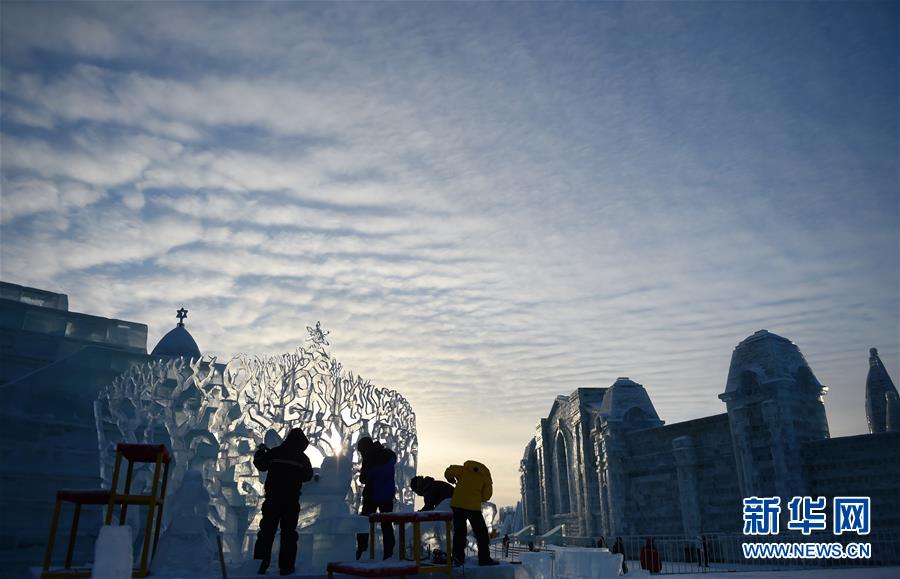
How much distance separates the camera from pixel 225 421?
22.3 m

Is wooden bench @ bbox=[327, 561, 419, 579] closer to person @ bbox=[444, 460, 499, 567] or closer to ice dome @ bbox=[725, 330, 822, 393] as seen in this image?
person @ bbox=[444, 460, 499, 567]

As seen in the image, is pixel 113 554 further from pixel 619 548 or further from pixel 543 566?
pixel 619 548

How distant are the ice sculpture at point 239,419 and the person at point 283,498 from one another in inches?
269

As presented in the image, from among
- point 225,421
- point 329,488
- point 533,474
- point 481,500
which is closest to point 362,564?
point 481,500

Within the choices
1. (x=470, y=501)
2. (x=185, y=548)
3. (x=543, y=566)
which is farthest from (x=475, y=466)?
(x=543, y=566)

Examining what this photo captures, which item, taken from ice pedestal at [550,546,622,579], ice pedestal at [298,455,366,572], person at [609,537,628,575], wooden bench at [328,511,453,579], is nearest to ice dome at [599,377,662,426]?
person at [609,537,628,575]

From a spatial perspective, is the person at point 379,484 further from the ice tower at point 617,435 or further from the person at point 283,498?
the ice tower at point 617,435

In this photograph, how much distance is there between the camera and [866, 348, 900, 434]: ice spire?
2700 centimetres

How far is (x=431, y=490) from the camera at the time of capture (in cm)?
975

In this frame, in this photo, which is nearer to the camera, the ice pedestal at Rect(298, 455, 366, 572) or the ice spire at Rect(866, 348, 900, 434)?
the ice pedestal at Rect(298, 455, 366, 572)

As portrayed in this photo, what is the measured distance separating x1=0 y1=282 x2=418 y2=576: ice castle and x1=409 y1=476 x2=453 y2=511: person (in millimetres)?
6920

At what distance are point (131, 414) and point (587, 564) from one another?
19.9 m

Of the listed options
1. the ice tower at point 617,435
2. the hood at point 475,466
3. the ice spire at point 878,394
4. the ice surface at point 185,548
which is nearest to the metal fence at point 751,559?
the ice tower at point 617,435

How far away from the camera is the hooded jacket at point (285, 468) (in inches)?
303
